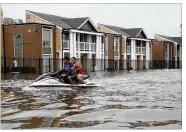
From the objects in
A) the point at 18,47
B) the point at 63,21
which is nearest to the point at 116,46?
the point at 63,21

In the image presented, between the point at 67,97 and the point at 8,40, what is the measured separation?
83.1 ft

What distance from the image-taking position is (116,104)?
11172 millimetres

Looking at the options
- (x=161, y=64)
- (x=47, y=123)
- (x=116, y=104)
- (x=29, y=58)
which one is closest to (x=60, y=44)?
(x=29, y=58)

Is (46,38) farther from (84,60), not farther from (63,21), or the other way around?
(84,60)

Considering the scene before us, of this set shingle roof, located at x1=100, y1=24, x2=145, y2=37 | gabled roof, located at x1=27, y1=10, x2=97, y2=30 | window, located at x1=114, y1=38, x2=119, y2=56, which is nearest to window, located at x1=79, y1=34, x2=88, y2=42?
gabled roof, located at x1=27, y1=10, x2=97, y2=30

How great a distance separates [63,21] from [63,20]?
661mm

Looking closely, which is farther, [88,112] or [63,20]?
[63,20]

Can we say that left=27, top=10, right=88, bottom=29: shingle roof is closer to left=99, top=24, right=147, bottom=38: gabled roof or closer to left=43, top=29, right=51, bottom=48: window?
left=43, top=29, right=51, bottom=48: window

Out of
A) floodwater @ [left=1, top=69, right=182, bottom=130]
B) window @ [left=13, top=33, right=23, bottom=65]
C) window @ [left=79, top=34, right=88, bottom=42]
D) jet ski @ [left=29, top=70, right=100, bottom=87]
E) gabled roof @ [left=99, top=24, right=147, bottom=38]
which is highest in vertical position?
gabled roof @ [left=99, top=24, right=147, bottom=38]

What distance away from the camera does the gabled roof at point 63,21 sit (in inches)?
1561

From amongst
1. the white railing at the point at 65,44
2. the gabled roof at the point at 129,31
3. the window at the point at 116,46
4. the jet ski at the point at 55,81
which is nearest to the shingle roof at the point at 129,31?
the gabled roof at the point at 129,31

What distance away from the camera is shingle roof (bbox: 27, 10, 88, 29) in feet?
131

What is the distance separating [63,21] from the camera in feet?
142

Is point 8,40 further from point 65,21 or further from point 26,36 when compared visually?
point 65,21
